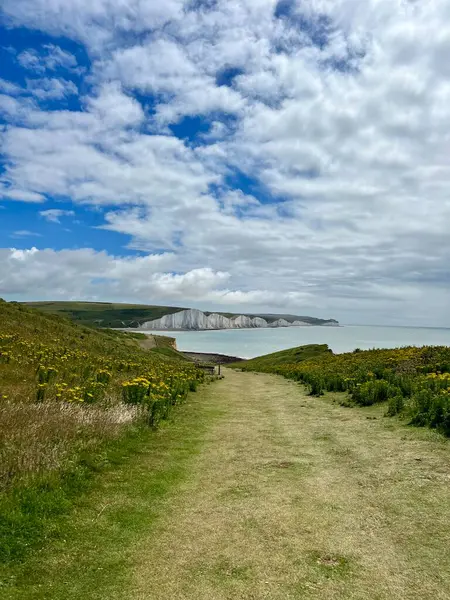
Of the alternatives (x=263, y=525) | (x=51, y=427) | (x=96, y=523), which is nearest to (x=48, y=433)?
(x=51, y=427)

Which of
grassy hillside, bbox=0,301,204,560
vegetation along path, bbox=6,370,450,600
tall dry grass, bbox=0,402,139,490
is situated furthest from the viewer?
tall dry grass, bbox=0,402,139,490

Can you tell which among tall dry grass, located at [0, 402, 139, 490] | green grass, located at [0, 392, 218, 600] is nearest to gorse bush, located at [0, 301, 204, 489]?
tall dry grass, located at [0, 402, 139, 490]

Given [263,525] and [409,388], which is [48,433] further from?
[409,388]

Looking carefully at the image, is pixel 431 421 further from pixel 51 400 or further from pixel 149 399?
pixel 51 400

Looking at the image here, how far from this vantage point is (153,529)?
6535 millimetres

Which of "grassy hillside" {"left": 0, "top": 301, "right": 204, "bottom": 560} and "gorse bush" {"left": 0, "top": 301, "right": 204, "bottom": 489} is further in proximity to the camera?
"gorse bush" {"left": 0, "top": 301, "right": 204, "bottom": 489}

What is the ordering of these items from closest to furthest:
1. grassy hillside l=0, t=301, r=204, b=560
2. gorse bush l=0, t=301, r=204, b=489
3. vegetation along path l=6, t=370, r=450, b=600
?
1. vegetation along path l=6, t=370, r=450, b=600
2. grassy hillside l=0, t=301, r=204, b=560
3. gorse bush l=0, t=301, r=204, b=489

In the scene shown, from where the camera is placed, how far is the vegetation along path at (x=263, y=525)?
5.02m

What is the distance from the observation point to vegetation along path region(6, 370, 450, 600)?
16.5 ft

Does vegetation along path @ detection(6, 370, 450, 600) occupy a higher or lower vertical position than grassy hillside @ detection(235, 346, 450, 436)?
lower

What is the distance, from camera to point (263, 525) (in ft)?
21.7

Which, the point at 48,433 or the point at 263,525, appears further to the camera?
the point at 48,433

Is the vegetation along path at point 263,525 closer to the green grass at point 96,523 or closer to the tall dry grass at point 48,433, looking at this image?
the green grass at point 96,523

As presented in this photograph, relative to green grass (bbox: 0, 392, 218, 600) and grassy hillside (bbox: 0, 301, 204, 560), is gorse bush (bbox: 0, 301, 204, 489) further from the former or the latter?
green grass (bbox: 0, 392, 218, 600)
